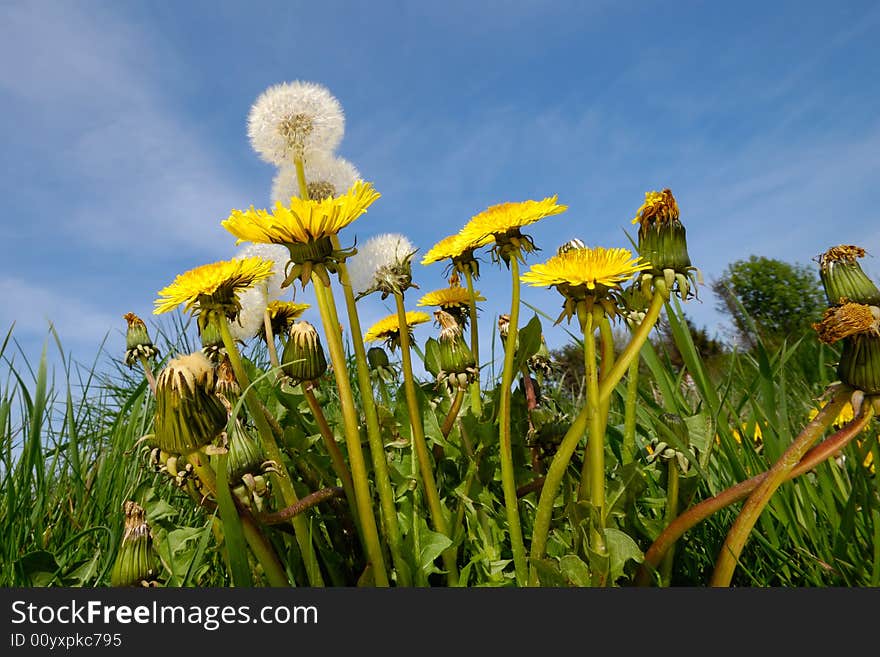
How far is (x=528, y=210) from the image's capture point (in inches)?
46.7

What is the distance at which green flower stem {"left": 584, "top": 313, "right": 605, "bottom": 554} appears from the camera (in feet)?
3.34

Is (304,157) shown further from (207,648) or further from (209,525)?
(207,648)

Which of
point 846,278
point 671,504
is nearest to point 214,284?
point 671,504

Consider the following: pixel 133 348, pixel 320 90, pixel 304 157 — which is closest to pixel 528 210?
pixel 304 157

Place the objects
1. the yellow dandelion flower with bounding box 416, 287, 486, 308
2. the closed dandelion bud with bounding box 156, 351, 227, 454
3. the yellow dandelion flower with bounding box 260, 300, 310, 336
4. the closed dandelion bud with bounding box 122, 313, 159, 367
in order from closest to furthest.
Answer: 1. the closed dandelion bud with bounding box 156, 351, 227, 454
2. the yellow dandelion flower with bounding box 416, 287, 486, 308
3. the yellow dandelion flower with bounding box 260, 300, 310, 336
4. the closed dandelion bud with bounding box 122, 313, 159, 367

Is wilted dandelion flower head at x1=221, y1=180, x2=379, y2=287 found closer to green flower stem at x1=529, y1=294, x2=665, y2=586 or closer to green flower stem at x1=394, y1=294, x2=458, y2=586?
green flower stem at x1=394, y1=294, x2=458, y2=586

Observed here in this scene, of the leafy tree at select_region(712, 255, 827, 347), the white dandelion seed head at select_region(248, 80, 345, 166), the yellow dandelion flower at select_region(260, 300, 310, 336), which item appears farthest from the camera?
the leafy tree at select_region(712, 255, 827, 347)

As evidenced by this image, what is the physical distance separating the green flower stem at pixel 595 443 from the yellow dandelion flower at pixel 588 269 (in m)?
0.08

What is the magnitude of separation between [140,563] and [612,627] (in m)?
0.84

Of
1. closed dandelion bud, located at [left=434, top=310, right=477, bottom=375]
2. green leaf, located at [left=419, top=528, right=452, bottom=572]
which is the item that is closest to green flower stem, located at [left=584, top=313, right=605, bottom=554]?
green leaf, located at [left=419, top=528, right=452, bottom=572]

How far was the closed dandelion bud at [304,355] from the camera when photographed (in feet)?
4.36

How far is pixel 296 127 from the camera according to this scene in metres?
1.52

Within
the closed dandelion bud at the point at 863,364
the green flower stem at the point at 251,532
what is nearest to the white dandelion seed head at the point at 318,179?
the green flower stem at the point at 251,532

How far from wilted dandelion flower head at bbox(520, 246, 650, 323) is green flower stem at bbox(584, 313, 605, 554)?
0.03m
